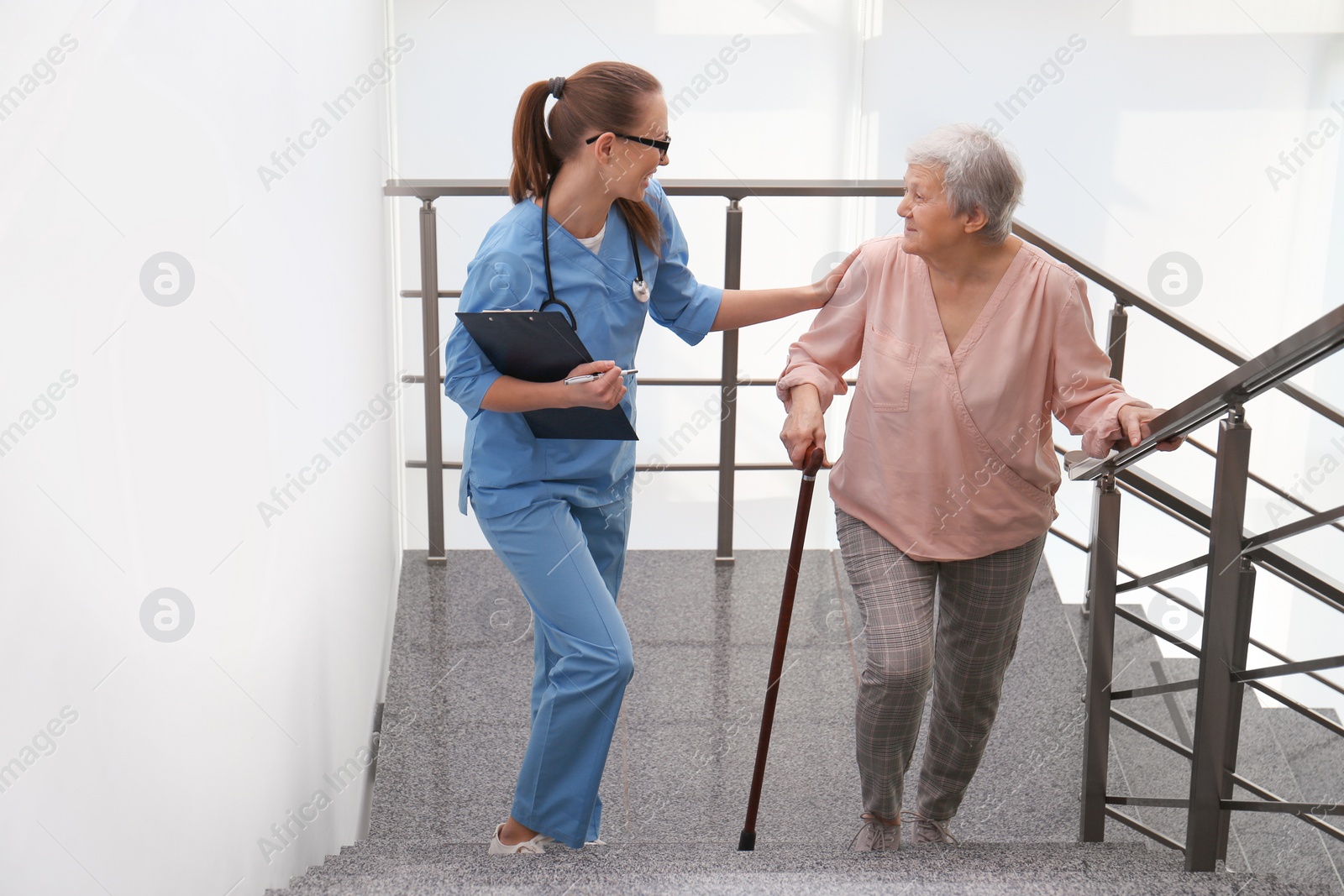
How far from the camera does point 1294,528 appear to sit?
4.52ft

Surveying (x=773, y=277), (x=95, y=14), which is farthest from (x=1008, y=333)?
(x=773, y=277)

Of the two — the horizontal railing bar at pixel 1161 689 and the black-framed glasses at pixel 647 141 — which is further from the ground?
the black-framed glasses at pixel 647 141

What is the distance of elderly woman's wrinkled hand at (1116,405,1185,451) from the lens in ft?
5.24

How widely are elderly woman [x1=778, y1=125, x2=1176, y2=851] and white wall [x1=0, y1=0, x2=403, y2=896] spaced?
0.76 meters

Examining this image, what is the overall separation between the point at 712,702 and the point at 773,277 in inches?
109

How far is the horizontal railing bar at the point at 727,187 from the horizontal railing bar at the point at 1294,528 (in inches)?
49.9

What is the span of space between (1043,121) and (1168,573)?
10.8 feet

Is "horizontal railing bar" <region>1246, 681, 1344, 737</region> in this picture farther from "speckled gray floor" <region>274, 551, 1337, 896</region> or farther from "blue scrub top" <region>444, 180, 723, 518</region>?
"blue scrub top" <region>444, 180, 723, 518</region>

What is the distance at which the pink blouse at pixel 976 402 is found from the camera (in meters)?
1.67

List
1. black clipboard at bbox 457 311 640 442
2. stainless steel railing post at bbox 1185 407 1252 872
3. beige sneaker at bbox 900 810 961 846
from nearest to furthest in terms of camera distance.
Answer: stainless steel railing post at bbox 1185 407 1252 872 < black clipboard at bbox 457 311 640 442 < beige sneaker at bbox 900 810 961 846

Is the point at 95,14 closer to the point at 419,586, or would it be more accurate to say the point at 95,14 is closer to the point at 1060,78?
the point at 419,586

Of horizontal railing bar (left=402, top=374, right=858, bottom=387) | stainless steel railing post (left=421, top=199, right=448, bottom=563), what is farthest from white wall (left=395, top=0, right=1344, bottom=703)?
stainless steel railing post (left=421, top=199, right=448, bottom=563)

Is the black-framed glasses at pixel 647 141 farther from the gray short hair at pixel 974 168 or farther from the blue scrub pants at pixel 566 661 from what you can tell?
the blue scrub pants at pixel 566 661

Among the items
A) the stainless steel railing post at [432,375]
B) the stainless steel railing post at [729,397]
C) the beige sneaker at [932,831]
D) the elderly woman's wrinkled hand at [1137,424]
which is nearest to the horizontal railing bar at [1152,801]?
the beige sneaker at [932,831]
